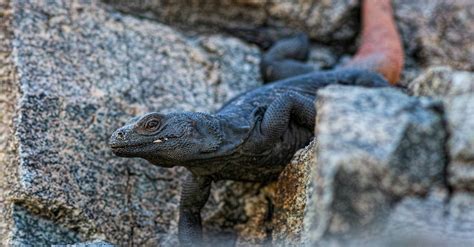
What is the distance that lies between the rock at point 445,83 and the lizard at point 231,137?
104 centimetres

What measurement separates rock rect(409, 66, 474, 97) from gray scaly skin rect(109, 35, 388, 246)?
3.39 feet

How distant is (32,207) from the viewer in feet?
15.6

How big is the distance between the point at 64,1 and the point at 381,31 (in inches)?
102

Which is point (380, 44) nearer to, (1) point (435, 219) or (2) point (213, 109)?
(2) point (213, 109)

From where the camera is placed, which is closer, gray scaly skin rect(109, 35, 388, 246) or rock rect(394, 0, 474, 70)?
gray scaly skin rect(109, 35, 388, 246)

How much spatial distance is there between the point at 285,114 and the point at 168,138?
80 cm

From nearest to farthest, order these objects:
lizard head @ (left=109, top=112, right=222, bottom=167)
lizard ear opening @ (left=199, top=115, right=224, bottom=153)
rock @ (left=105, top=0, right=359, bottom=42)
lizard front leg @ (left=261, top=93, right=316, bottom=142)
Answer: lizard head @ (left=109, top=112, right=222, bottom=167) → lizard ear opening @ (left=199, top=115, right=224, bottom=153) → lizard front leg @ (left=261, top=93, right=316, bottom=142) → rock @ (left=105, top=0, right=359, bottom=42)

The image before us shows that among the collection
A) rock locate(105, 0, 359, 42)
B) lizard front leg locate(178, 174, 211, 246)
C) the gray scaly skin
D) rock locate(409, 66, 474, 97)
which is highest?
rock locate(105, 0, 359, 42)

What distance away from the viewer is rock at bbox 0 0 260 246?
15.9 ft

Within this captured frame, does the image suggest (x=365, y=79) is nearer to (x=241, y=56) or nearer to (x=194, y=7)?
(x=241, y=56)

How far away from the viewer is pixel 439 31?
6922mm

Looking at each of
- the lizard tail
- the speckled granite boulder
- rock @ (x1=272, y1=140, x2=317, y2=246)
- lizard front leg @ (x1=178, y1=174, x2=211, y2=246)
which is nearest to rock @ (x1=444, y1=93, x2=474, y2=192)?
the speckled granite boulder

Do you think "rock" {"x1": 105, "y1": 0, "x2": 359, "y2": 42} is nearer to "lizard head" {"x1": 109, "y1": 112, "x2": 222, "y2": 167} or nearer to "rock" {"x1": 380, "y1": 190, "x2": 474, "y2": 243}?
"lizard head" {"x1": 109, "y1": 112, "x2": 222, "y2": 167}

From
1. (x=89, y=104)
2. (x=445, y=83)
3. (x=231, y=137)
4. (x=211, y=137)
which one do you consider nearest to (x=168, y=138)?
(x=211, y=137)
